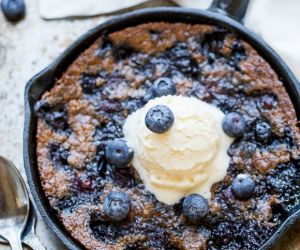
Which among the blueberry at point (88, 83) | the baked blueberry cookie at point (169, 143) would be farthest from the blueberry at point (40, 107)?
the blueberry at point (88, 83)

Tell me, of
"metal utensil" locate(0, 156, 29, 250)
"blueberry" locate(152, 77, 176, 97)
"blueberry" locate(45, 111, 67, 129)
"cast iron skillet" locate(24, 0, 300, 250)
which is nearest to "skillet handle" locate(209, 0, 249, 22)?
"cast iron skillet" locate(24, 0, 300, 250)

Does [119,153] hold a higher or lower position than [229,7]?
lower

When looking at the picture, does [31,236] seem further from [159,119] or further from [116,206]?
[159,119]

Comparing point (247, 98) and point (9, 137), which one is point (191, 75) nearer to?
point (247, 98)

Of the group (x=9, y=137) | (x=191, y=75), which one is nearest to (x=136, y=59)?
(x=191, y=75)

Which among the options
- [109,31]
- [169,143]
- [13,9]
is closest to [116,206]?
[169,143]

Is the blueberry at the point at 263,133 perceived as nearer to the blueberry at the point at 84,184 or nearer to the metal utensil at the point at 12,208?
the blueberry at the point at 84,184
